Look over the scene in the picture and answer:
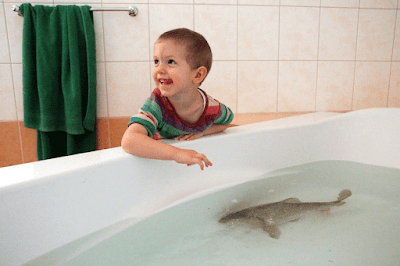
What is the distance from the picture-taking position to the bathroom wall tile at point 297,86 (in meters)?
1.73

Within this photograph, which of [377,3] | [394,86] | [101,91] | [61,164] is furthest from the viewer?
[394,86]

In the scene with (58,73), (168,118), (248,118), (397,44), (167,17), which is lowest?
(248,118)

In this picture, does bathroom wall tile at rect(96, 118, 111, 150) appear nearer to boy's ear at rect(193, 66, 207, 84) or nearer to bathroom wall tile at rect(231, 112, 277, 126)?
bathroom wall tile at rect(231, 112, 277, 126)

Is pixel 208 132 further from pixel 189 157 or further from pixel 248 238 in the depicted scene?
pixel 248 238

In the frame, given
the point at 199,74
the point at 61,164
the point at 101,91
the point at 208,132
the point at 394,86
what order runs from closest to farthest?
the point at 61,164 → the point at 199,74 → the point at 208,132 → the point at 101,91 → the point at 394,86

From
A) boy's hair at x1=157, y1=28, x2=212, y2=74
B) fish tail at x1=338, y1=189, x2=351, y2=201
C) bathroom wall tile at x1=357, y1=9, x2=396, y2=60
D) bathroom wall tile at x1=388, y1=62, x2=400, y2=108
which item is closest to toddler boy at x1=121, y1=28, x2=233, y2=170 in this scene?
boy's hair at x1=157, y1=28, x2=212, y2=74

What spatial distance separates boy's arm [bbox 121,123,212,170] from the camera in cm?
71

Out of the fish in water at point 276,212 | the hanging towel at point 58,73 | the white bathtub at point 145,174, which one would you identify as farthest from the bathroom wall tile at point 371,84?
the hanging towel at point 58,73

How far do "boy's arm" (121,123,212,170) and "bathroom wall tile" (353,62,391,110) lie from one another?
1489 millimetres

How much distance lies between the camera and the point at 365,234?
0.70 metres

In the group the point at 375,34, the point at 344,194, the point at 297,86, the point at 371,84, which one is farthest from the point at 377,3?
the point at 344,194

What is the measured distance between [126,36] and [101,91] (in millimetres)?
324

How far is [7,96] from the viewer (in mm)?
1562

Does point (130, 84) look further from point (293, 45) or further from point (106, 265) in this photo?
point (106, 265)
